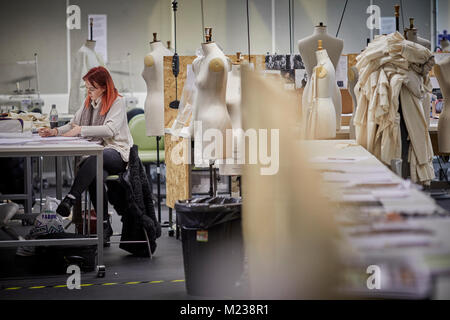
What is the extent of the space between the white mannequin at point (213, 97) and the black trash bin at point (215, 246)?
3.77ft

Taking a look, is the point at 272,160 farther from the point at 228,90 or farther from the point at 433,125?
the point at 433,125

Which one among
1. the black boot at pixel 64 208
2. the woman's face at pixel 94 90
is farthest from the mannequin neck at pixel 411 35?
the black boot at pixel 64 208

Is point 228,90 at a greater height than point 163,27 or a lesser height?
lesser

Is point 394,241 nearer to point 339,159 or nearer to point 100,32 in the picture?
point 339,159

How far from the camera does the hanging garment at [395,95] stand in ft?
12.8

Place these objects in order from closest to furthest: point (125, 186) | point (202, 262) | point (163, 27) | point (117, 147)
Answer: point (202, 262) < point (125, 186) < point (117, 147) < point (163, 27)

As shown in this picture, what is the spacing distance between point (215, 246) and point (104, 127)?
1796 mm

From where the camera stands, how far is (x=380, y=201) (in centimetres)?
224

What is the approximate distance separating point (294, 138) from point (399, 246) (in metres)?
0.59

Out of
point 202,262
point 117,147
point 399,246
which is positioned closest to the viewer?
point 399,246

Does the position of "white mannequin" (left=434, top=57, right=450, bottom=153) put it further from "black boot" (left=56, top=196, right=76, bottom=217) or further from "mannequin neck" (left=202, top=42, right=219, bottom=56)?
"black boot" (left=56, top=196, right=76, bottom=217)

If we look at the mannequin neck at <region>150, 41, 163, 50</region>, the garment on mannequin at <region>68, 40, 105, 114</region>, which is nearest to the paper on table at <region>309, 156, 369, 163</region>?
the mannequin neck at <region>150, 41, 163, 50</region>

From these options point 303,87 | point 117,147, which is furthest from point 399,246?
point 303,87

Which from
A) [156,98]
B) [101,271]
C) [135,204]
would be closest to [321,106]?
[135,204]
